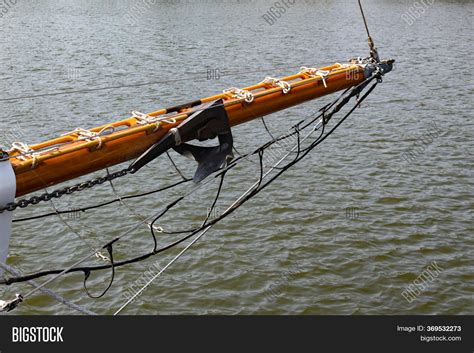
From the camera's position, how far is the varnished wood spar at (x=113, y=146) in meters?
8.10

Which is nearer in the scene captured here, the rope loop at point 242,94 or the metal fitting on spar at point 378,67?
the rope loop at point 242,94

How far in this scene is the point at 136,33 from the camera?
44250 millimetres

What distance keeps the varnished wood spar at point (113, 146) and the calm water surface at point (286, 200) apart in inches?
53.0

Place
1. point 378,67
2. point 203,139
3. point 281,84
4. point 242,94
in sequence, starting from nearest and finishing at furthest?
point 203,139 → point 242,94 → point 281,84 → point 378,67

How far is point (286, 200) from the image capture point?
59.8 feet

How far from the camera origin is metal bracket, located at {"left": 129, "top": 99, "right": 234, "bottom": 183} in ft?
29.9

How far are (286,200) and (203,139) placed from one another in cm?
879
